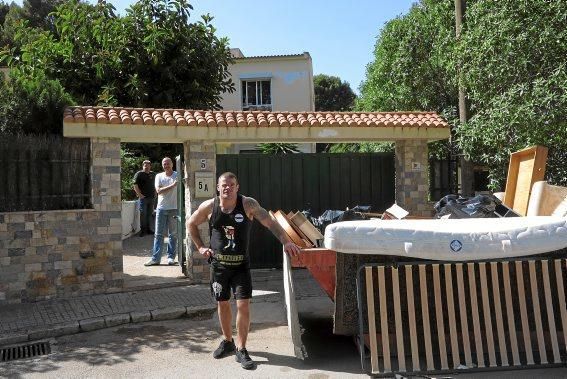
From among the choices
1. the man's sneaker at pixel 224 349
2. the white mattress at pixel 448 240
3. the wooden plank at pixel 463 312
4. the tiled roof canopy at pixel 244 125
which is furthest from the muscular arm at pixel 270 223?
the tiled roof canopy at pixel 244 125

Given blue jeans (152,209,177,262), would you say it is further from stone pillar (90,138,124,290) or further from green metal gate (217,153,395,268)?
stone pillar (90,138,124,290)

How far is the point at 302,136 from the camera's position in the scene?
27.2 ft

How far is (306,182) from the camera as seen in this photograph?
9.11 m

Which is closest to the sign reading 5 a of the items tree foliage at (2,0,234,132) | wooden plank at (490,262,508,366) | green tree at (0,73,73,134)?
green tree at (0,73,73,134)

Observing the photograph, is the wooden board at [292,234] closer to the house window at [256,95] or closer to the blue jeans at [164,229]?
the blue jeans at [164,229]

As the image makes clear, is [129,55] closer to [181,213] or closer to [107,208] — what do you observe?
[181,213]

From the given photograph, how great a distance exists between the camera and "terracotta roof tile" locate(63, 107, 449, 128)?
734cm

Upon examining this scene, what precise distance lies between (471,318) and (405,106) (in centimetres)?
1117

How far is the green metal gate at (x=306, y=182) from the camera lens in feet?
29.2

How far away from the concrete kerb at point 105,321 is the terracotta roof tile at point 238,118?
267 cm

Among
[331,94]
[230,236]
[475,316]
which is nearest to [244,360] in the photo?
[230,236]

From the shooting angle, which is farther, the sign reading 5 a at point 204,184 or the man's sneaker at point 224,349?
the sign reading 5 a at point 204,184

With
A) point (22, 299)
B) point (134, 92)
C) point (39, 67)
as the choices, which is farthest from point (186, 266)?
point (39, 67)

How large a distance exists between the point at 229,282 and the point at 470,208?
3.10 meters
